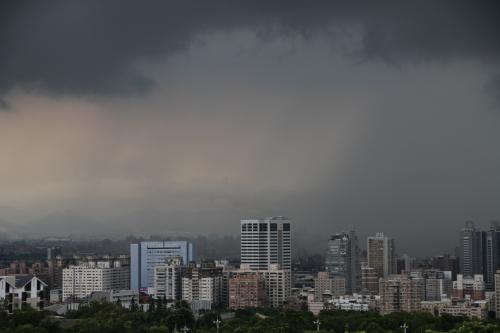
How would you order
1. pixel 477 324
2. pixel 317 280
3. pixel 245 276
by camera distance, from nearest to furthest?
pixel 477 324
pixel 245 276
pixel 317 280

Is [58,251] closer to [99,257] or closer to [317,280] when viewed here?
[99,257]

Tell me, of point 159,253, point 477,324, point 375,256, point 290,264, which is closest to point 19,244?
point 159,253

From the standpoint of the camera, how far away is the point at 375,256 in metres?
31.2

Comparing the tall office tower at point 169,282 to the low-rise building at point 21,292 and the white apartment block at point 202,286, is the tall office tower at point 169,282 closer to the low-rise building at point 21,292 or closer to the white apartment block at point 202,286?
the white apartment block at point 202,286

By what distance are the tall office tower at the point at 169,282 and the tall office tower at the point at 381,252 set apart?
7888 mm

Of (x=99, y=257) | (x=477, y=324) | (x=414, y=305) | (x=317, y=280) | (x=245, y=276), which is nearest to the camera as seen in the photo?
(x=477, y=324)

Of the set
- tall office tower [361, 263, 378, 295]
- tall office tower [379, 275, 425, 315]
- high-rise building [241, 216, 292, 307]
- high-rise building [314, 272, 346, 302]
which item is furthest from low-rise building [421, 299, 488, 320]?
high-rise building [241, 216, 292, 307]

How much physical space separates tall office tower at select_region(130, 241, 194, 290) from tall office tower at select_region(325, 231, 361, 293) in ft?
16.6

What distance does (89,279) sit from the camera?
27.7 m

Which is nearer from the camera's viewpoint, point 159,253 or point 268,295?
point 268,295

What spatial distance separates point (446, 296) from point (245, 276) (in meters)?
5.72

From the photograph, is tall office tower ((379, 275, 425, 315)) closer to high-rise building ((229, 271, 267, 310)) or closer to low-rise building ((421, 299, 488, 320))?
low-rise building ((421, 299, 488, 320))

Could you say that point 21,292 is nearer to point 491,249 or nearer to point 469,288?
point 469,288

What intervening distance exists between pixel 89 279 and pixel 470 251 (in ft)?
44.2
